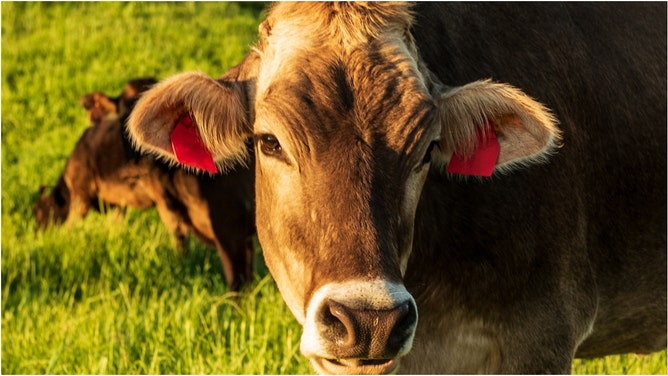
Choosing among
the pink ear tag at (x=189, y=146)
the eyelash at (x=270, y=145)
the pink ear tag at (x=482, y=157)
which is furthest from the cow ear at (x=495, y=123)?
the pink ear tag at (x=189, y=146)

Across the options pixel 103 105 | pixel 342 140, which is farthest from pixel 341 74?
pixel 103 105

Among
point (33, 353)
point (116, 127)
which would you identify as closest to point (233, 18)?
point (116, 127)

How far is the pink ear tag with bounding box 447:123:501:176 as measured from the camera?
3.85m

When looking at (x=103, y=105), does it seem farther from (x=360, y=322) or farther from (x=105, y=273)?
(x=360, y=322)

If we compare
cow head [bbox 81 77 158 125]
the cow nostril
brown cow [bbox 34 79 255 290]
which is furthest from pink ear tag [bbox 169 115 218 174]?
cow head [bbox 81 77 158 125]

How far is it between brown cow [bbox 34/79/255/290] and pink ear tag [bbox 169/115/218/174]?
326 cm

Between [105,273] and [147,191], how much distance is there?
1264 millimetres

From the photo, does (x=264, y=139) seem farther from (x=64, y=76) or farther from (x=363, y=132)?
(x=64, y=76)

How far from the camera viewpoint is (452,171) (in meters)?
3.92

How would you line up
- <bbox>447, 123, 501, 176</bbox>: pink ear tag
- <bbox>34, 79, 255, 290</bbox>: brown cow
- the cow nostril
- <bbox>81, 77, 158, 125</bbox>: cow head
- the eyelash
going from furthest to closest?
1. <bbox>81, 77, 158, 125</bbox>: cow head
2. <bbox>34, 79, 255, 290</bbox>: brown cow
3. <bbox>447, 123, 501, 176</bbox>: pink ear tag
4. the eyelash
5. the cow nostril

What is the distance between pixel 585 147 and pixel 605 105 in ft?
0.80

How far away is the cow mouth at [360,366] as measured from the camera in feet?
10.5

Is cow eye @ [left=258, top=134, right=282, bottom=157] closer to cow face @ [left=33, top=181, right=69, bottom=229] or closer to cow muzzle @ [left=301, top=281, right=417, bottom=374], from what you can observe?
cow muzzle @ [left=301, top=281, right=417, bottom=374]

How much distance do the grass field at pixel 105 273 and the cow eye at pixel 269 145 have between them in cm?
163
